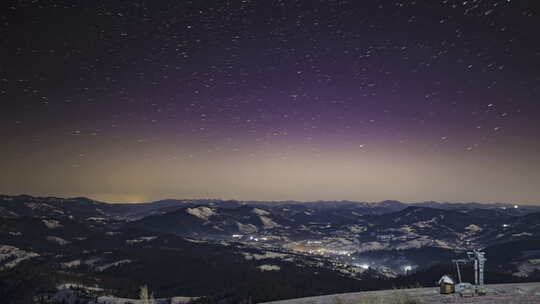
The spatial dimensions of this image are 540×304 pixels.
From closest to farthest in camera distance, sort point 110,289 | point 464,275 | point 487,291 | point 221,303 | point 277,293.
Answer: point 487,291
point 221,303
point 464,275
point 277,293
point 110,289

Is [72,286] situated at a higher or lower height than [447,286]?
lower

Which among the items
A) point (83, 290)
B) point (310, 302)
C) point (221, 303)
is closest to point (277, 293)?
point (221, 303)

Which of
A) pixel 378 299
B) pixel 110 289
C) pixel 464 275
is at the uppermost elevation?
pixel 378 299

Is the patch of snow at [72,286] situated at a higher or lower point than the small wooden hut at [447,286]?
lower

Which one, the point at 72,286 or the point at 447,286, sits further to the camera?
the point at 72,286

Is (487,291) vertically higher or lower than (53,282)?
higher

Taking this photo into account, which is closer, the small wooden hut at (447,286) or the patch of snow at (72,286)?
the small wooden hut at (447,286)

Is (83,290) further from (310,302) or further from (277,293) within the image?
(310,302)

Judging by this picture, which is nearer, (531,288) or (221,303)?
(531,288)

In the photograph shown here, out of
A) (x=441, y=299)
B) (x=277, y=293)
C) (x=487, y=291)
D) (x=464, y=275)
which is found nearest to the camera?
(x=441, y=299)

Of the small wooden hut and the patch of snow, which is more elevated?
the small wooden hut

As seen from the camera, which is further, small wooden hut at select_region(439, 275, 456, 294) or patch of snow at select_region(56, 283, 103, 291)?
patch of snow at select_region(56, 283, 103, 291)
